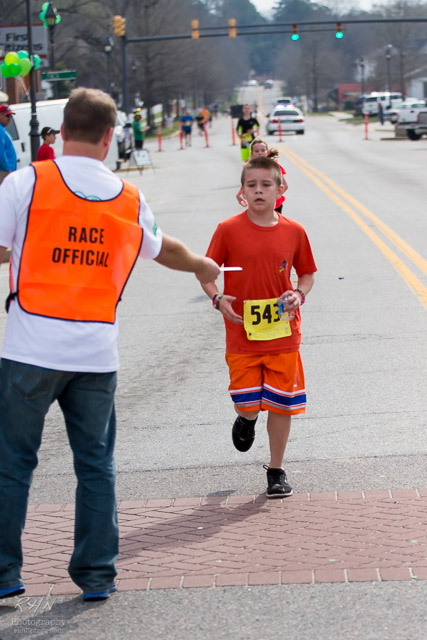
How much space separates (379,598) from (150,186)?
24958 millimetres

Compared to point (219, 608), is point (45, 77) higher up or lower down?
higher up

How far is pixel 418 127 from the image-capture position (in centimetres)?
4700

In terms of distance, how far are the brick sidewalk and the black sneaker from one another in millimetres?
46

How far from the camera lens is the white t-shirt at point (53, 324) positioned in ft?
12.2

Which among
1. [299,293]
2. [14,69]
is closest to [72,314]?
[299,293]

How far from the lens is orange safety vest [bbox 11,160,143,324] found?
372cm

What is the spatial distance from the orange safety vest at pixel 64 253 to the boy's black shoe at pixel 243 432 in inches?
71.7

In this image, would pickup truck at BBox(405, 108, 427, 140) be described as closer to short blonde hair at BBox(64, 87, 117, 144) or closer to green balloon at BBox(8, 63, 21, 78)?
green balloon at BBox(8, 63, 21, 78)

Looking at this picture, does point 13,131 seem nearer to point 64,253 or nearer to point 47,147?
point 47,147

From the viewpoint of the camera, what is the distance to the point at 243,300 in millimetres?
5270

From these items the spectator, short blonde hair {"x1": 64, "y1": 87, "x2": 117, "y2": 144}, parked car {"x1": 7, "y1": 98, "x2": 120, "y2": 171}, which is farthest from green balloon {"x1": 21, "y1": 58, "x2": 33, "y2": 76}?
short blonde hair {"x1": 64, "y1": 87, "x2": 117, "y2": 144}

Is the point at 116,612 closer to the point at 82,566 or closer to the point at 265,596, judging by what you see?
the point at 82,566

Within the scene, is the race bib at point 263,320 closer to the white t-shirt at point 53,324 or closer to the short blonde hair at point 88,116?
the white t-shirt at point 53,324

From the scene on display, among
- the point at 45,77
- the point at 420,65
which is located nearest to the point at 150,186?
the point at 45,77
